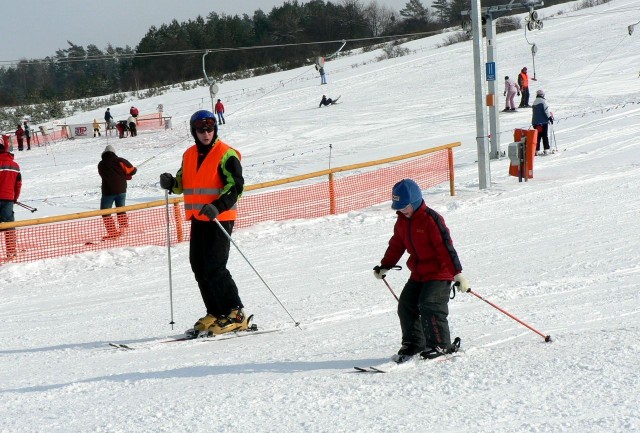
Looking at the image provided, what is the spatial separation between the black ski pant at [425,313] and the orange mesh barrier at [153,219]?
6240 mm

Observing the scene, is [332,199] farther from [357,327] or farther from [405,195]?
[405,195]

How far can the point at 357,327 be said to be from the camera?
266 inches

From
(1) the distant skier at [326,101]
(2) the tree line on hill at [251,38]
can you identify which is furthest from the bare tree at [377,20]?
(1) the distant skier at [326,101]

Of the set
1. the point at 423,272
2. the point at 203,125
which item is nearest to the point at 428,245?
the point at 423,272

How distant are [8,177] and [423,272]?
8.74 meters

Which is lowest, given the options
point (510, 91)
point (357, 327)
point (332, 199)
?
point (357, 327)

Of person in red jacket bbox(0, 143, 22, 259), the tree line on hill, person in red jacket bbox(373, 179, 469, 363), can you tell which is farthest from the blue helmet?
the tree line on hill

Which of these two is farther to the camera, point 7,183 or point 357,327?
point 7,183

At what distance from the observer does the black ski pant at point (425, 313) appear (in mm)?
5285

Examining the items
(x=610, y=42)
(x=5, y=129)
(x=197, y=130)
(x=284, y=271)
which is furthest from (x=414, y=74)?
(x=197, y=130)

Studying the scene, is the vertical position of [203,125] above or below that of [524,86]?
above

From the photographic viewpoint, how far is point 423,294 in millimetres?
5297

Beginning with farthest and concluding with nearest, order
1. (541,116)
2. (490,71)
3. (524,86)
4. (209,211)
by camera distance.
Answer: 1. (524,86)
2. (541,116)
3. (490,71)
4. (209,211)

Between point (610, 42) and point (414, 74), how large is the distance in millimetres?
9577
